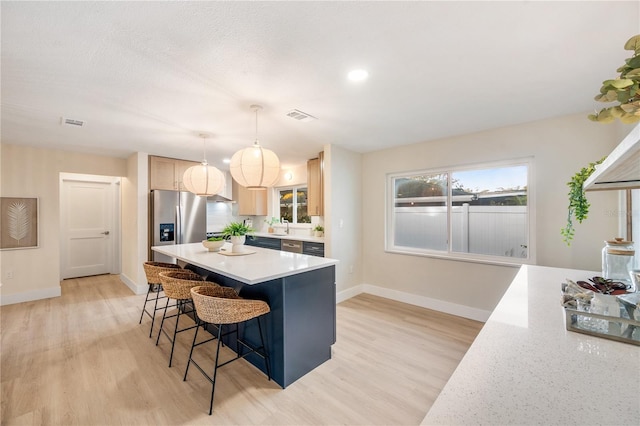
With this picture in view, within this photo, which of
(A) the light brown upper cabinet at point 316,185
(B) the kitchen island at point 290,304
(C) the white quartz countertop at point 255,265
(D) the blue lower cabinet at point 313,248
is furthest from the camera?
(A) the light brown upper cabinet at point 316,185

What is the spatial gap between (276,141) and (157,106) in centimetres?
156

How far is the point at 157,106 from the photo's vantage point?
8.48 feet

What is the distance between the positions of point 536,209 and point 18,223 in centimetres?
713

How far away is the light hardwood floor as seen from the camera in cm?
182

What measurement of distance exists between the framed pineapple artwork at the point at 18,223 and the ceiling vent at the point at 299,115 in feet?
14.7

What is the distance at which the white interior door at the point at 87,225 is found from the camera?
5441mm

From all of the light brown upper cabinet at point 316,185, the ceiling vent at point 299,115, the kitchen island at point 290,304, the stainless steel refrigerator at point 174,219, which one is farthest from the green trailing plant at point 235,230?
the stainless steel refrigerator at point 174,219

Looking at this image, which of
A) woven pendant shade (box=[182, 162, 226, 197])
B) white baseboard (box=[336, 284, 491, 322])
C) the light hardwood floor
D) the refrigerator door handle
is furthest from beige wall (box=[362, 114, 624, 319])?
the refrigerator door handle

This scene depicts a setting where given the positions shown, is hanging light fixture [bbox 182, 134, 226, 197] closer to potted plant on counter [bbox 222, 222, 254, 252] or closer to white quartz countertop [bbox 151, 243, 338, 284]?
potted plant on counter [bbox 222, 222, 254, 252]

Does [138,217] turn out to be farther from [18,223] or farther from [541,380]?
[541,380]

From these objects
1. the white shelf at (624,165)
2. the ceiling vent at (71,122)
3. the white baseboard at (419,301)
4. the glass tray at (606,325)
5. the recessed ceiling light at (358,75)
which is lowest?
the white baseboard at (419,301)

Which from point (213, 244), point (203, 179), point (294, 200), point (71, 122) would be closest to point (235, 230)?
point (213, 244)

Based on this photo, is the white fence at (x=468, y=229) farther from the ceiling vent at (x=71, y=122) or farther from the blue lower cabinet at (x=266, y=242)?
the ceiling vent at (x=71, y=122)

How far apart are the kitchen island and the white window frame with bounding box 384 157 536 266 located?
2.03 metres
